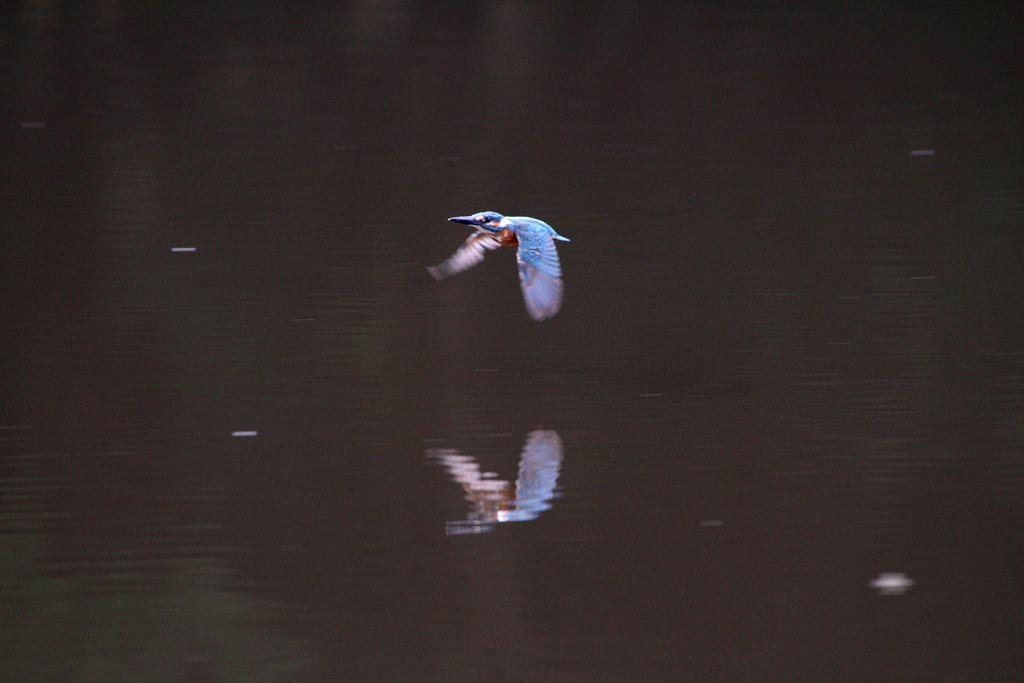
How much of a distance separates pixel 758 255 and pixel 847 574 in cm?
214

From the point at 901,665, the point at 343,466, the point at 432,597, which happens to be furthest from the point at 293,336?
the point at 901,665

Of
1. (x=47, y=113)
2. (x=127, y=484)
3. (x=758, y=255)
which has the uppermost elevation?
(x=47, y=113)

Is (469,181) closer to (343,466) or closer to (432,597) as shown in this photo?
(343,466)

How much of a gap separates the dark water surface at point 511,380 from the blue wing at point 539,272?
1.09 ft

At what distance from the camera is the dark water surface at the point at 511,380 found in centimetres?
289

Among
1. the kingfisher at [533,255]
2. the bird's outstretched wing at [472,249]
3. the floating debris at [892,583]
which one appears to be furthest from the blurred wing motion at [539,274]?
the floating debris at [892,583]

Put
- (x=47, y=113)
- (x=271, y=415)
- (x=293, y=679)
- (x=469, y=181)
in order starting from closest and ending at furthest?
(x=293, y=679) < (x=271, y=415) < (x=469, y=181) < (x=47, y=113)

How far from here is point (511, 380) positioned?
4059 mm

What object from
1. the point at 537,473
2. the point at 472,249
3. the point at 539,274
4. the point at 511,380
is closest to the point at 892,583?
the point at 537,473

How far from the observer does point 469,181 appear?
584 cm

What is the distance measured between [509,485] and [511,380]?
66 centimetres

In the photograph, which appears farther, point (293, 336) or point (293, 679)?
point (293, 336)

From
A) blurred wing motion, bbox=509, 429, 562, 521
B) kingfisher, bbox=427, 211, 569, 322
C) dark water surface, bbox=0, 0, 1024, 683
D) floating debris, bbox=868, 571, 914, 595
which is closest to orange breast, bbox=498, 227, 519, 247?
kingfisher, bbox=427, 211, 569, 322

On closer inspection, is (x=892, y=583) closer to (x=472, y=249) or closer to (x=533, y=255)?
(x=533, y=255)
